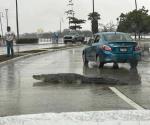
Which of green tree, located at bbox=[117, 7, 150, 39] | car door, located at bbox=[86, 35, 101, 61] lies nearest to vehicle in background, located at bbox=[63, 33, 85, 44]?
green tree, located at bbox=[117, 7, 150, 39]

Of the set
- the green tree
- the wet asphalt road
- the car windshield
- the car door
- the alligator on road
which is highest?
the green tree

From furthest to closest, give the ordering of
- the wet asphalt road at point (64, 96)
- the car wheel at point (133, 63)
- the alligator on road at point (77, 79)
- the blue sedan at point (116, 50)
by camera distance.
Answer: the car wheel at point (133, 63) < the blue sedan at point (116, 50) < the alligator on road at point (77, 79) < the wet asphalt road at point (64, 96)

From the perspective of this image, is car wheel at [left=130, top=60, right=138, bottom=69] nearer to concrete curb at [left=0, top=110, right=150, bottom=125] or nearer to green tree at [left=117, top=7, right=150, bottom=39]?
concrete curb at [left=0, top=110, right=150, bottom=125]

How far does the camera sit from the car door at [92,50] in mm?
20703

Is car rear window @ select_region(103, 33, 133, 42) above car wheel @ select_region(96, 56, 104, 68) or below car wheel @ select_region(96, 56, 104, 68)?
above

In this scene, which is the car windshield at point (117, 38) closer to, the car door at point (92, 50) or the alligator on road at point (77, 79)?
the car door at point (92, 50)

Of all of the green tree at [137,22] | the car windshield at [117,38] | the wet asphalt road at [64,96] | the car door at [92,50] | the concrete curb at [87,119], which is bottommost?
the wet asphalt road at [64,96]

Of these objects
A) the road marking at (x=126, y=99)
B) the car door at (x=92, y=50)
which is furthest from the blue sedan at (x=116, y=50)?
the road marking at (x=126, y=99)

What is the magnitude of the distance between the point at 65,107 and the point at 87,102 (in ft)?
2.70

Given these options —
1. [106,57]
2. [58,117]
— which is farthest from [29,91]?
[106,57]

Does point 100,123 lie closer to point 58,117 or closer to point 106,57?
point 58,117

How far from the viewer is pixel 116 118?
702cm

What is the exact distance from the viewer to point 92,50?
21.1 metres

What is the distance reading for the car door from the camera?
2070 cm
